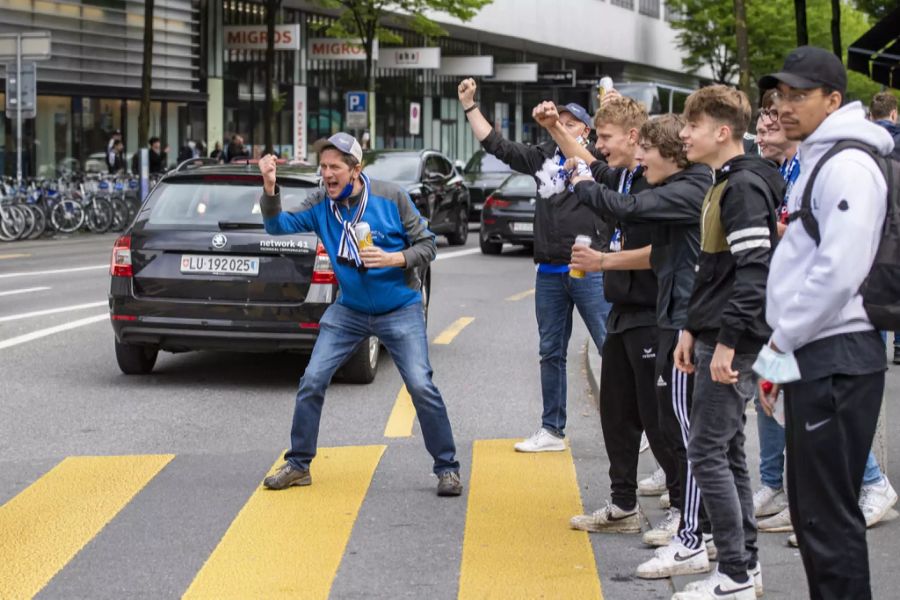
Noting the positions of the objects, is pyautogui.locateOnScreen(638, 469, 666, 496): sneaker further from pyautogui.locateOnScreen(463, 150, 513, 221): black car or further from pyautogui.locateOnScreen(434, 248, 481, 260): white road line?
pyautogui.locateOnScreen(463, 150, 513, 221): black car

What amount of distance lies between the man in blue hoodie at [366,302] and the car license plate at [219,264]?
2.80m

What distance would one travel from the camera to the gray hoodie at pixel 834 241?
4.01 meters

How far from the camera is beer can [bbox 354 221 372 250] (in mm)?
6918

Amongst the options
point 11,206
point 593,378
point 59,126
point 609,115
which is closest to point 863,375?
point 609,115

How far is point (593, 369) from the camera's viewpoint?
34.8ft

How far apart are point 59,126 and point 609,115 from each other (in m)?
31.9

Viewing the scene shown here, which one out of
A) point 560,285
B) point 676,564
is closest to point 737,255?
point 676,564

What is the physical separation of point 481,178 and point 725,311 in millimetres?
26122

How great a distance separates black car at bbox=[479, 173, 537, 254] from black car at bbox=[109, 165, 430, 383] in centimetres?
1327

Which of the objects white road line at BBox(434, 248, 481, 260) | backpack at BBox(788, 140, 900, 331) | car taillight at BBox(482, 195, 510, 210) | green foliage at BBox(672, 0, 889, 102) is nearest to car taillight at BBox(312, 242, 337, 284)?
backpack at BBox(788, 140, 900, 331)

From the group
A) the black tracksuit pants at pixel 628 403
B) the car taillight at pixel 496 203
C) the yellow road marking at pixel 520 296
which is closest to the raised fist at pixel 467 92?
the black tracksuit pants at pixel 628 403

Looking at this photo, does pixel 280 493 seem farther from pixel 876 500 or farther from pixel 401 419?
pixel 876 500

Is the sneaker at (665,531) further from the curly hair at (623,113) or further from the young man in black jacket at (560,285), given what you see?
the young man in black jacket at (560,285)

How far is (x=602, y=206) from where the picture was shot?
18.0 feet
